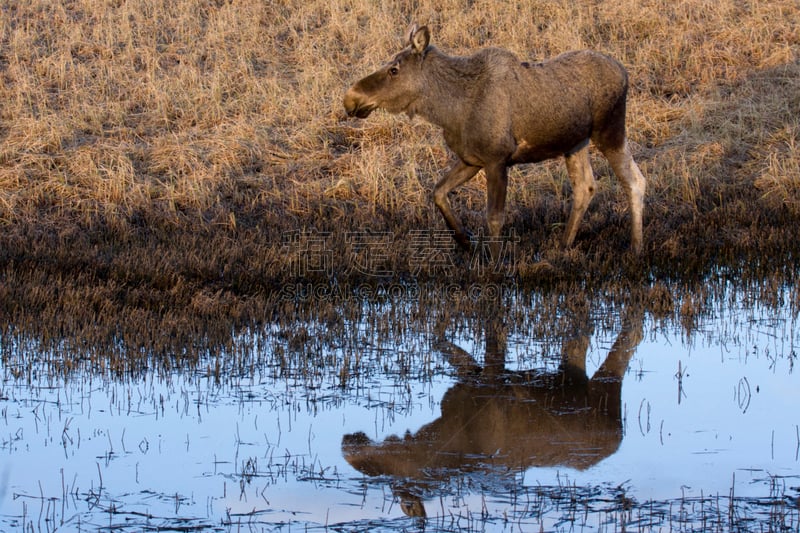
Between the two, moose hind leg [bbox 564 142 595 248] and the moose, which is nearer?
the moose

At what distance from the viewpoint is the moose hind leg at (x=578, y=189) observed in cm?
1152

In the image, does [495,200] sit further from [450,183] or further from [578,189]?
[578,189]

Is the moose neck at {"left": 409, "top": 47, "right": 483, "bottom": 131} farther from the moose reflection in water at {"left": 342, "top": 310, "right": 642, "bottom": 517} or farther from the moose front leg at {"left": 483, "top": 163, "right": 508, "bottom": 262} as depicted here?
the moose reflection in water at {"left": 342, "top": 310, "right": 642, "bottom": 517}

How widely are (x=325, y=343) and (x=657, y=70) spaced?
1153 cm

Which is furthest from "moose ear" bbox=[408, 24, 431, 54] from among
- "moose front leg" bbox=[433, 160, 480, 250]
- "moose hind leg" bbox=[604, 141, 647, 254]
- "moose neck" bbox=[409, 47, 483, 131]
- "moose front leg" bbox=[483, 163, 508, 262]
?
"moose hind leg" bbox=[604, 141, 647, 254]

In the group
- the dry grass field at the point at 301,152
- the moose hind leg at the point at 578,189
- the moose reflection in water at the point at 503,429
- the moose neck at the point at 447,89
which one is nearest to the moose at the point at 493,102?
the moose neck at the point at 447,89

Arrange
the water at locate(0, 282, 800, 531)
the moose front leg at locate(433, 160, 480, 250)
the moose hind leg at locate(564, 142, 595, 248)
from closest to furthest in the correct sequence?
the water at locate(0, 282, 800, 531) → the moose front leg at locate(433, 160, 480, 250) → the moose hind leg at locate(564, 142, 595, 248)

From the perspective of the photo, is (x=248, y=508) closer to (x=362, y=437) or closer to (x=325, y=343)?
(x=362, y=437)

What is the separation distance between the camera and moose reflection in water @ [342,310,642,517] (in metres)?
5.84

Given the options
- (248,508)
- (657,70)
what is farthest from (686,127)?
(248,508)

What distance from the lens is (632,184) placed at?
11.5 metres

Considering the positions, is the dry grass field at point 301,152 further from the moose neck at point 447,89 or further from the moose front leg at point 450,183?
the moose neck at point 447,89

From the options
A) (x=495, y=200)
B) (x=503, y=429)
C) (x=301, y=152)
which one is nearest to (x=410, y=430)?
(x=503, y=429)

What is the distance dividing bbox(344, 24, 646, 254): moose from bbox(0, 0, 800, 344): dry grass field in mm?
984
